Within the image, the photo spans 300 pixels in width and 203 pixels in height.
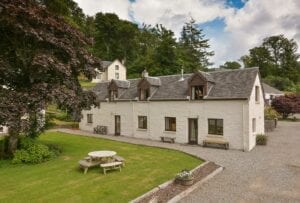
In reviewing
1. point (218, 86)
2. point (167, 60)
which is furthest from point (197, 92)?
point (167, 60)

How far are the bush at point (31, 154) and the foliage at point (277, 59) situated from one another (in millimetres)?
83643

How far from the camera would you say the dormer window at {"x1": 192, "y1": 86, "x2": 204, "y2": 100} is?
83.6 ft

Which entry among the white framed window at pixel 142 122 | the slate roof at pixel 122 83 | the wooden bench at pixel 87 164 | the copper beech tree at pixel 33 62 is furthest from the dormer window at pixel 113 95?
the wooden bench at pixel 87 164

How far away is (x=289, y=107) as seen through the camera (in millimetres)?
44781

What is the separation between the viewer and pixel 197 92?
2572 centimetres

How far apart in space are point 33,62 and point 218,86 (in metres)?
17.2

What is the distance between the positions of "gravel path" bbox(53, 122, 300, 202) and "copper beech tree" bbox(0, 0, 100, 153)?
448 inches

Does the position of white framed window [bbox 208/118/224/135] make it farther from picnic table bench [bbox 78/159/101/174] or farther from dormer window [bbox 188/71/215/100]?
picnic table bench [bbox 78/159/101/174]

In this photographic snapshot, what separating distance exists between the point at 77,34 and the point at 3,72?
6184 millimetres

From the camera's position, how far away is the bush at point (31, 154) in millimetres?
18047

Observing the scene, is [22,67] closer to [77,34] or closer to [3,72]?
[3,72]

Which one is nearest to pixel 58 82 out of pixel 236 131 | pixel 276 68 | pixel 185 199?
pixel 185 199

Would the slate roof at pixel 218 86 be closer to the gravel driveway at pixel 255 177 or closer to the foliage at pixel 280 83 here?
the gravel driveway at pixel 255 177

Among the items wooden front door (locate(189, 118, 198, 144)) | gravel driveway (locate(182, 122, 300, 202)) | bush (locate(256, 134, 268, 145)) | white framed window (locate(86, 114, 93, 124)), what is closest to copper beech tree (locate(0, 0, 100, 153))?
gravel driveway (locate(182, 122, 300, 202))
